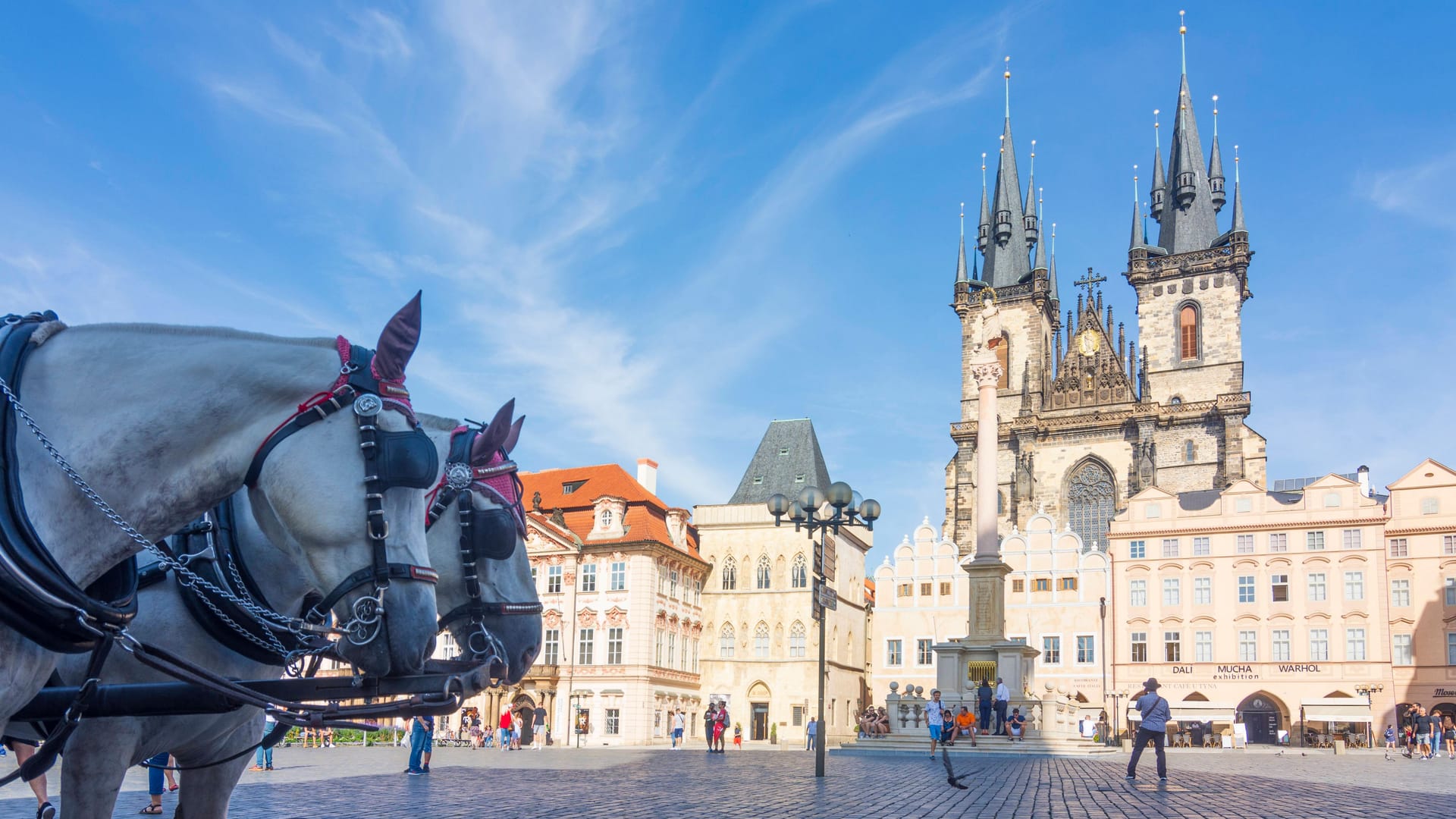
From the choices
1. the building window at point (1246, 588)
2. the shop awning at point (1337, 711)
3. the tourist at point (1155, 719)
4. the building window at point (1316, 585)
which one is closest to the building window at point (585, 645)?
the building window at point (1246, 588)

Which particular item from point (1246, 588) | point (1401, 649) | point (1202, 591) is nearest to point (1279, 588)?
point (1246, 588)

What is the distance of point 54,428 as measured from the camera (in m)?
2.82

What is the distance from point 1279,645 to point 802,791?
1866 inches

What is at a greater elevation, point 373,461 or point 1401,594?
point 373,461

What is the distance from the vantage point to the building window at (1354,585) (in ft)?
179

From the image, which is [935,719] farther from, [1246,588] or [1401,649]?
[1401,649]

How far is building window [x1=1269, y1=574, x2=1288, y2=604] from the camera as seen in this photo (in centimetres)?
5572

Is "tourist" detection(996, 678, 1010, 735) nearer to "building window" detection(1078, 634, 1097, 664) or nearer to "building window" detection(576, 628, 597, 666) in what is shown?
"building window" detection(576, 628, 597, 666)

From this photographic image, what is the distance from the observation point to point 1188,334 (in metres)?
69.9

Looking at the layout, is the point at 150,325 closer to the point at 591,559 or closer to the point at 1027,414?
the point at 591,559

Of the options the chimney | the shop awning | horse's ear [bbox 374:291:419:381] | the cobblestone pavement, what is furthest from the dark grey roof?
horse's ear [bbox 374:291:419:381]

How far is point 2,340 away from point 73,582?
0.61 m

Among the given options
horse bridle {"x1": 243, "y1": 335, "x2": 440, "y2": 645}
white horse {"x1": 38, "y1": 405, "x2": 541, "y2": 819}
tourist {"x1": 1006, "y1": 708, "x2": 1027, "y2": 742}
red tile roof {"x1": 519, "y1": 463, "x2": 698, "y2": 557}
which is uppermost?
red tile roof {"x1": 519, "y1": 463, "x2": 698, "y2": 557}

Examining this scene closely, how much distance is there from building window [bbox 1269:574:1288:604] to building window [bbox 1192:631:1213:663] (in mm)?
3336
